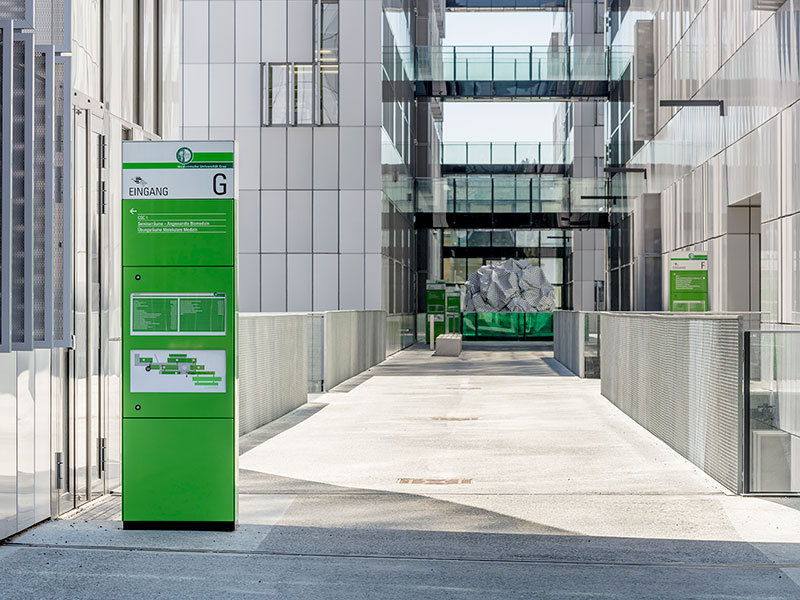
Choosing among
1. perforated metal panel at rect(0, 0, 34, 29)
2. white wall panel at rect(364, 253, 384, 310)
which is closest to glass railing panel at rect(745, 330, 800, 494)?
perforated metal panel at rect(0, 0, 34, 29)

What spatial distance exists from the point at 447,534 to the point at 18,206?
11.5 ft

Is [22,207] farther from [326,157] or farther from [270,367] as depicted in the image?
[326,157]

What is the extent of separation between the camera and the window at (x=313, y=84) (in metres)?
31.7

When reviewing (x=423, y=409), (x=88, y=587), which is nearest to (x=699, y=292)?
(x=423, y=409)

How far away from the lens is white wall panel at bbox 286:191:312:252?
32000mm

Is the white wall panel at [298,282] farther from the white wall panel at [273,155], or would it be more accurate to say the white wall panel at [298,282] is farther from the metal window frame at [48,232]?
the metal window frame at [48,232]

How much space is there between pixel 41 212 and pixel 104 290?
9.25 ft

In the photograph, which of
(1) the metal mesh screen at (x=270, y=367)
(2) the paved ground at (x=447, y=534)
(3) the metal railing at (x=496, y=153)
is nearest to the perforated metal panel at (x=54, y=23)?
(2) the paved ground at (x=447, y=534)

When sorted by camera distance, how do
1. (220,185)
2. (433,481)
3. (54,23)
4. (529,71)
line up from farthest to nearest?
1. (529,71)
2. (433,481)
3. (220,185)
4. (54,23)

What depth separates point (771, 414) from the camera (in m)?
9.34

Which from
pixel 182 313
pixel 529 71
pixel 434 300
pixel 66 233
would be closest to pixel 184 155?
pixel 182 313

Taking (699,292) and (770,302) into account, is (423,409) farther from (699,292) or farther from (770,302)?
(699,292)

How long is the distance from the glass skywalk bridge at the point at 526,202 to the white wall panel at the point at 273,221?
9.59 meters

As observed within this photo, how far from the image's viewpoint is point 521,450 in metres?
12.1
